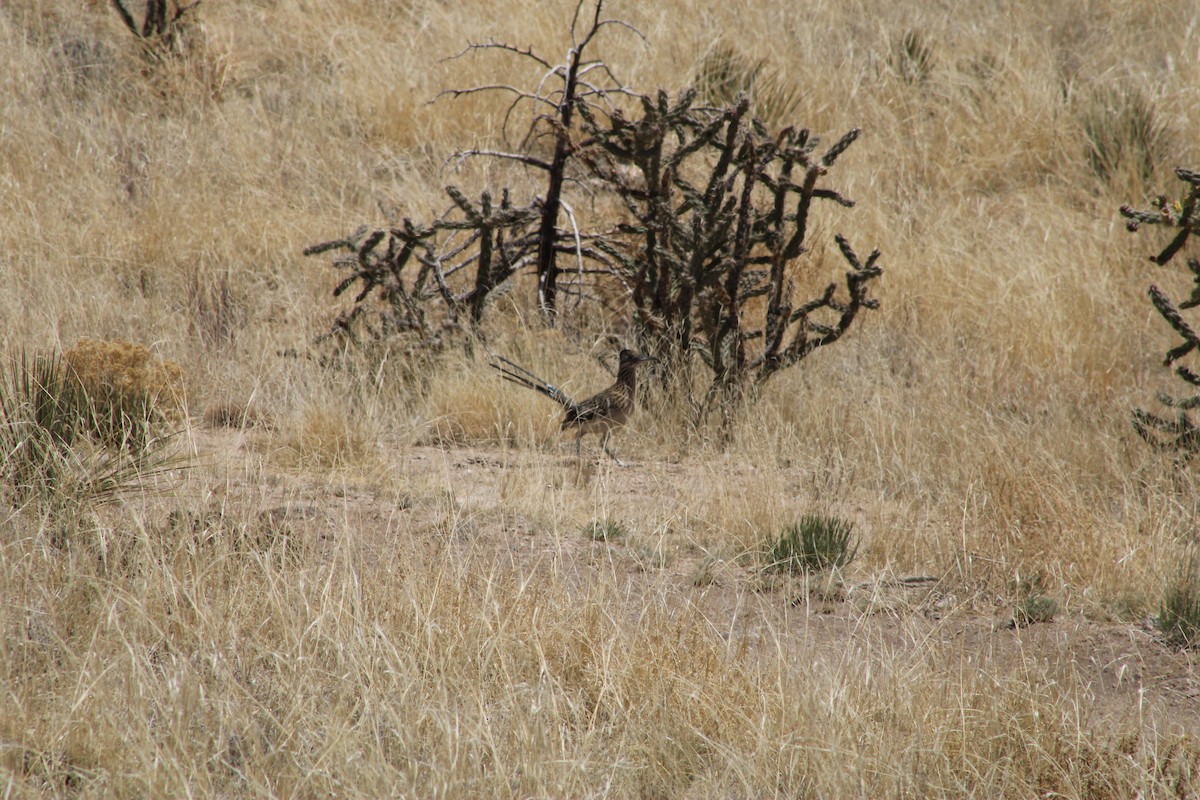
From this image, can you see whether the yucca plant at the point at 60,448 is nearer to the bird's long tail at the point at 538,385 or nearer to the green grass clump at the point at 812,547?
the bird's long tail at the point at 538,385

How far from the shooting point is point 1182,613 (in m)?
4.22

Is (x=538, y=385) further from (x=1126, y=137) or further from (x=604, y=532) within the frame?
(x=1126, y=137)

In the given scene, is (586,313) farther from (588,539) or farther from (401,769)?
(401,769)

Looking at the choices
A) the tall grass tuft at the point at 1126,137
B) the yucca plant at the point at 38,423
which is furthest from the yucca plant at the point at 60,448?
the tall grass tuft at the point at 1126,137

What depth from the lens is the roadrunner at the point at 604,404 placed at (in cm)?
580

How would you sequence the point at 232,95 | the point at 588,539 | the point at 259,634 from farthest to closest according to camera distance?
the point at 232,95 < the point at 588,539 < the point at 259,634

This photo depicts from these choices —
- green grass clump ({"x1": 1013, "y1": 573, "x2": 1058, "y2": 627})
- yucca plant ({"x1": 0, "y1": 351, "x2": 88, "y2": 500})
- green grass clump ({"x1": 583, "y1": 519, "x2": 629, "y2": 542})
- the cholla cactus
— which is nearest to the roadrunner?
green grass clump ({"x1": 583, "y1": 519, "x2": 629, "y2": 542})

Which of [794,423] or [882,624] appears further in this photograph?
[794,423]

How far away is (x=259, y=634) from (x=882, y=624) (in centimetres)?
230

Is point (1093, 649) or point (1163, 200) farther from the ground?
point (1163, 200)

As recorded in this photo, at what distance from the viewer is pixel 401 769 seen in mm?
3057

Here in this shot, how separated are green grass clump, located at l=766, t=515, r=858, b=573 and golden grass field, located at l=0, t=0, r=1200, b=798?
100 mm

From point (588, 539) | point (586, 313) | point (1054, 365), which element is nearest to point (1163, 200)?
point (1054, 365)

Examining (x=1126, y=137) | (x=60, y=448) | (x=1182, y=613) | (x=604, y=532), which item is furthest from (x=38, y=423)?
(x=1126, y=137)
